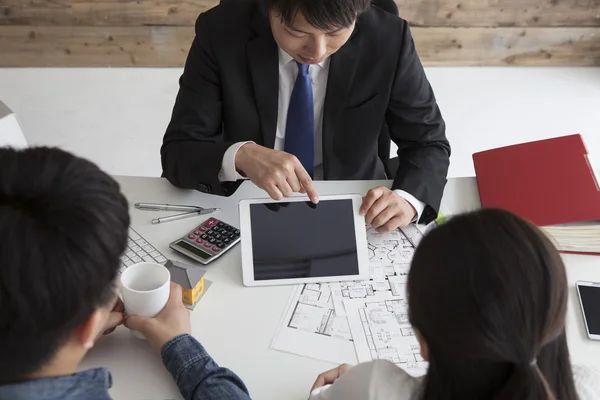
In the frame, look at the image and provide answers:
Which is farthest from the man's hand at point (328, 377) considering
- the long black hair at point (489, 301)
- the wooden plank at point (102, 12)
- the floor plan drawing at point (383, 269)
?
the wooden plank at point (102, 12)

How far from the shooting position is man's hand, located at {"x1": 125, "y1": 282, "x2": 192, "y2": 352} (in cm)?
108

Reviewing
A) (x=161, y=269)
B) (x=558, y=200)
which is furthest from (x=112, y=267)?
(x=558, y=200)

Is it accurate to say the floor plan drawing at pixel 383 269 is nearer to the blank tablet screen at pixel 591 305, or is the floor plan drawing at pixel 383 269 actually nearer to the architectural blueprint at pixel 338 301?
the architectural blueprint at pixel 338 301

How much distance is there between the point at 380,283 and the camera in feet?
4.10

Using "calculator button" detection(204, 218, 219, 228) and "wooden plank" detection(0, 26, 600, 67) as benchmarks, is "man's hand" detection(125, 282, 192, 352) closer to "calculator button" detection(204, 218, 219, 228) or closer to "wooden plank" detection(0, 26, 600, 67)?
"calculator button" detection(204, 218, 219, 228)

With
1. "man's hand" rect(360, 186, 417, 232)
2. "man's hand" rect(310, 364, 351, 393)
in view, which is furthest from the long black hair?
"man's hand" rect(360, 186, 417, 232)

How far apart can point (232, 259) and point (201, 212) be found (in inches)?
6.2

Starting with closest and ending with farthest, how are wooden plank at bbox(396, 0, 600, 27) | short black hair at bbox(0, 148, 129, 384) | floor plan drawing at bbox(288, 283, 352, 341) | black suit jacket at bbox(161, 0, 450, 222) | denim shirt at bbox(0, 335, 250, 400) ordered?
1. short black hair at bbox(0, 148, 129, 384)
2. denim shirt at bbox(0, 335, 250, 400)
3. floor plan drawing at bbox(288, 283, 352, 341)
4. black suit jacket at bbox(161, 0, 450, 222)
5. wooden plank at bbox(396, 0, 600, 27)

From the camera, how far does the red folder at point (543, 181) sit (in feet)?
4.49

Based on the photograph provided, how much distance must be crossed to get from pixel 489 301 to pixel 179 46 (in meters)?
2.63

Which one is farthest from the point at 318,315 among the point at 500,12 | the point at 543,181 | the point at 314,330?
the point at 500,12

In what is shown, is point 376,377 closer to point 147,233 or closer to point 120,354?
point 120,354

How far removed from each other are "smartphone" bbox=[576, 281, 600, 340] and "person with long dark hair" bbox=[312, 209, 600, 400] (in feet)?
1.21

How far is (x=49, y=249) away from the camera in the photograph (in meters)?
0.72
